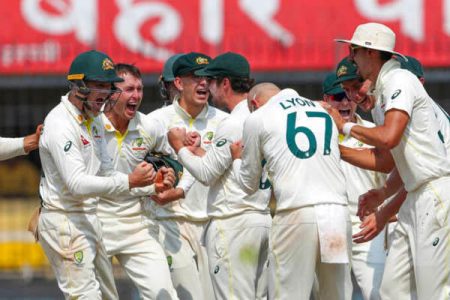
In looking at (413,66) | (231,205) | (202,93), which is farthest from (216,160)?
(413,66)

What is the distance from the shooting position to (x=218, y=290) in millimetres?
10188

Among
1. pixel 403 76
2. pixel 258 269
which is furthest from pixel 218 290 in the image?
pixel 403 76

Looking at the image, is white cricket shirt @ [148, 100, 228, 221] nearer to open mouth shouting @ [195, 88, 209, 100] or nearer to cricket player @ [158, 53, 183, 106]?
open mouth shouting @ [195, 88, 209, 100]

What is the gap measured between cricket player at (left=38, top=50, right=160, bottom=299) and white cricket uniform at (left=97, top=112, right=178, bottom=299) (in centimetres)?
48

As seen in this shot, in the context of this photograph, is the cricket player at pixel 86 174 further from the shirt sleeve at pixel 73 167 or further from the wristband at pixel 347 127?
the wristband at pixel 347 127

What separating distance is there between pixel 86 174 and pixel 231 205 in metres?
1.42

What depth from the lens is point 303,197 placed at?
28.7 ft

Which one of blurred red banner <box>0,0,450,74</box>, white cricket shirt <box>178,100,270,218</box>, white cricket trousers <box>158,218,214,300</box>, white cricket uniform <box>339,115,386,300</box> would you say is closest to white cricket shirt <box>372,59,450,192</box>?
white cricket shirt <box>178,100,270,218</box>

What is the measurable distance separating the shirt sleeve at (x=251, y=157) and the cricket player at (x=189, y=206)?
1.42 meters

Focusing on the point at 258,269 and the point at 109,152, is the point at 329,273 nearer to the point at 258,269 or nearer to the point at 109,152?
the point at 258,269

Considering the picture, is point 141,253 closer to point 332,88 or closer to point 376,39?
point 332,88

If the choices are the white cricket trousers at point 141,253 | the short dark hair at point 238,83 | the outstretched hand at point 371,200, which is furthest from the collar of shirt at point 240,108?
the outstretched hand at point 371,200

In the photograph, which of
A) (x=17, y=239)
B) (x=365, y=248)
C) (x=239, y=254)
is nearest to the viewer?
(x=239, y=254)

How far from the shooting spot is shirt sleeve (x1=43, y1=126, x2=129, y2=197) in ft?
30.1
